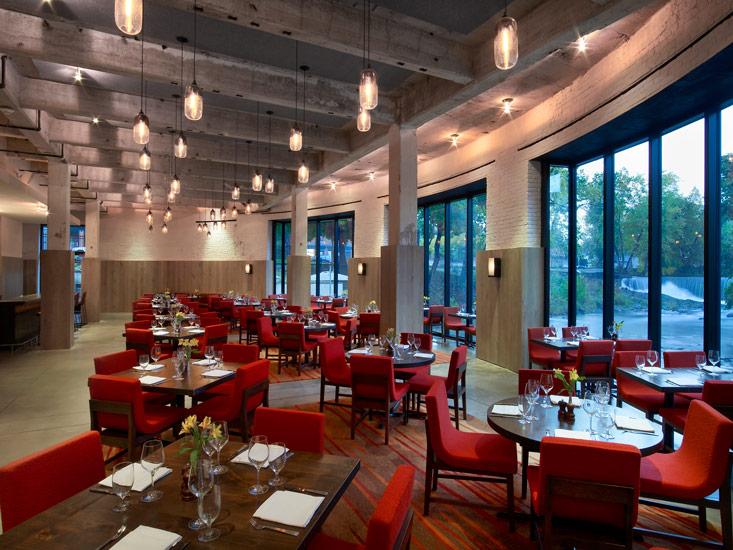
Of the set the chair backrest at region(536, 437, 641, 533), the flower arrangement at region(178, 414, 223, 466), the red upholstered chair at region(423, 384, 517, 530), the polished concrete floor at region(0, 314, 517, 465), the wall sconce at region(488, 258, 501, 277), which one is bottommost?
the polished concrete floor at region(0, 314, 517, 465)

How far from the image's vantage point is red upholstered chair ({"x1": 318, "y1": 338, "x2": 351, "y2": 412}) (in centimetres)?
531

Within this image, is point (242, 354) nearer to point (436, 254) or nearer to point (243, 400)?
point (243, 400)

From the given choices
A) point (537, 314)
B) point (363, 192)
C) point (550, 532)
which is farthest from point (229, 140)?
point (550, 532)

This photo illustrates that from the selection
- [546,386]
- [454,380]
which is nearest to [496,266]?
[454,380]

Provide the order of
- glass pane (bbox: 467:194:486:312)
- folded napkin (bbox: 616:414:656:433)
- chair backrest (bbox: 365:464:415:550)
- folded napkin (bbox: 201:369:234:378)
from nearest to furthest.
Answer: chair backrest (bbox: 365:464:415:550) → folded napkin (bbox: 616:414:656:433) → folded napkin (bbox: 201:369:234:378) → glass pane (bbox: 467:194:486:312)

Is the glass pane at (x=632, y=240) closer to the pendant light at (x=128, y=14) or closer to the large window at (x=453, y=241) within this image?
the large window at (x=453, y=241)

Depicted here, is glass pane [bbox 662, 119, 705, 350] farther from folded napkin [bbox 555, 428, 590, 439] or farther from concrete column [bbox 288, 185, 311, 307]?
concrete column [bbox 288, 185, 311, 307]

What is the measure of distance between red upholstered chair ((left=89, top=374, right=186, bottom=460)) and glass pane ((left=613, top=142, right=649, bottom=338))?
6.37m

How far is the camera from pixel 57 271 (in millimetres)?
9492

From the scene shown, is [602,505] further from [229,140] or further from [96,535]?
[229,140]

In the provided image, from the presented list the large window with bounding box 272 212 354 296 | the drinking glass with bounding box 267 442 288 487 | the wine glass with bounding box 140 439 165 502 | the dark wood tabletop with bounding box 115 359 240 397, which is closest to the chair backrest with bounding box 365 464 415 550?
the drinking glass with bounding box 267 442 288 487

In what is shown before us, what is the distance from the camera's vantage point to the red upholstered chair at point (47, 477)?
1.92m

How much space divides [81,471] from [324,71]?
5.65 meters

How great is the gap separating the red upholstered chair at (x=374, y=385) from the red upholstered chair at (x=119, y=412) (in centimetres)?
188
